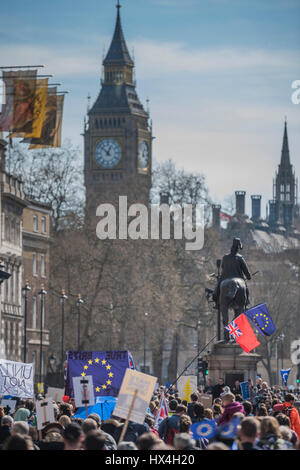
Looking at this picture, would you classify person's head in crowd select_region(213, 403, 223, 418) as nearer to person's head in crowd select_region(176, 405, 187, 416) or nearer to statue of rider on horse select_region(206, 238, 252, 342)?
person's head in crowd select_region(176, 405, 187, 416)

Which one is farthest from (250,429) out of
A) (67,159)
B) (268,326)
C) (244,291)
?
(67,159)

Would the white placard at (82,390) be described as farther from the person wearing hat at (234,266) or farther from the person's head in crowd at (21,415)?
the person wearing hat at (234,266)

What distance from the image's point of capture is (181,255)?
9731 centimetres

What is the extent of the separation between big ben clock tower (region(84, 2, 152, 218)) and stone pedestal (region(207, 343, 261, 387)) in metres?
151

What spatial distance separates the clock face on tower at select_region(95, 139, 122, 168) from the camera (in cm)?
19162

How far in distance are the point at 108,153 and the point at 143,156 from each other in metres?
4.89

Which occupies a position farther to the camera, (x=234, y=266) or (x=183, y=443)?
(x=234, y=266)

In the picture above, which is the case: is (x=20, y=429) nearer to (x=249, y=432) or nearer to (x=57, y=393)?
(x=249, y=432)

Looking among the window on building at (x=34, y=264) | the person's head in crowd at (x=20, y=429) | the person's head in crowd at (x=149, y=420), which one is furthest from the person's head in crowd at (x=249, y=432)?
the window on building at (x=34, y=264)

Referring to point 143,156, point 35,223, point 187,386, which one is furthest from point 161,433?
point 143,156

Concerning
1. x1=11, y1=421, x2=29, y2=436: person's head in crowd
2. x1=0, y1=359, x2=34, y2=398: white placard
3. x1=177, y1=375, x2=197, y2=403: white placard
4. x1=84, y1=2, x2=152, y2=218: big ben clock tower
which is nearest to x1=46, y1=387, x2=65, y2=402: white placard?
x1=0, y1=359, x2=34, y2=398: white placard

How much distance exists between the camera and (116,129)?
636ft
